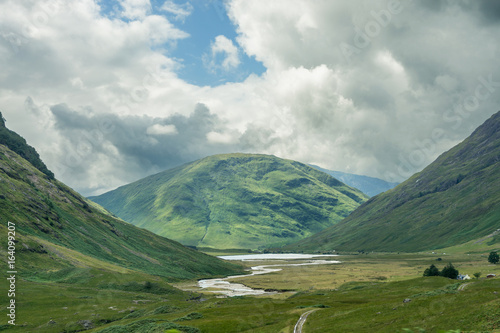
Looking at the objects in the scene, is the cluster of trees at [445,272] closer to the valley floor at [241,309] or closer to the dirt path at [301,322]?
the valley floor at [241,309]

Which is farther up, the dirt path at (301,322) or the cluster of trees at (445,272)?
the dirt path at (301,322)

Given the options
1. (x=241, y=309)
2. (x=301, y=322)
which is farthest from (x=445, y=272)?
(x=301, y=322)

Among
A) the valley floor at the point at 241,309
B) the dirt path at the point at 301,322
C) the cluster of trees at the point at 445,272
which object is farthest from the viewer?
the cluster of trees at the point at 445,272

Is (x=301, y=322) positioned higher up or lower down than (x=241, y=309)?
lower down

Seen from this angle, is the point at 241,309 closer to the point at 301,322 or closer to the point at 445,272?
the point at 301,322

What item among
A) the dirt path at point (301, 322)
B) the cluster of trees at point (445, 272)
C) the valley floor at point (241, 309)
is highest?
the valley floor at point (241, 309)

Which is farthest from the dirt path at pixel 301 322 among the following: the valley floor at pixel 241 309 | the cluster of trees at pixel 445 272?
the cluster of trees at pixel 445 272

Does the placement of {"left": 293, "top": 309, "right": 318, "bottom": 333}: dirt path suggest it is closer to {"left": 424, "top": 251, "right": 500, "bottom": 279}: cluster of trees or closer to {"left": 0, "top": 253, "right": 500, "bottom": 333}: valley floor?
{"left": 0, "top": 253, "right": 500, "bottom": 333}: valley floor

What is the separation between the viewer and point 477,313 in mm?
49219

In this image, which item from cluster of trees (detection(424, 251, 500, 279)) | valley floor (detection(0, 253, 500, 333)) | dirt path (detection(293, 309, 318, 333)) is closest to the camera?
valley floor (detection(0, 253, 500, 333))

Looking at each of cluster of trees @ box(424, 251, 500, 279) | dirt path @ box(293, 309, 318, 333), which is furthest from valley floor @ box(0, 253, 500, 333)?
cluster of trees @ box(424, 251, 500, 279)

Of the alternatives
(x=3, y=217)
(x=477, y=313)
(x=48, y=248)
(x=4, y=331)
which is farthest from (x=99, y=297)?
(x=477, y=313)

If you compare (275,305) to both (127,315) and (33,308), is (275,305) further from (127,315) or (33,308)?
(33,308)

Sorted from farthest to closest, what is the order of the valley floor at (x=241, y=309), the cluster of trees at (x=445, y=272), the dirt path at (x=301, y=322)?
the cluster of trees at (x=445, y=272), the dirt path at (x=301, y=322), the valley floor at (x=241, y=309)
